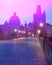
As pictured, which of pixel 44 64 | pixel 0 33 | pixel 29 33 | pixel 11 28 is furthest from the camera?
pixel 29 33

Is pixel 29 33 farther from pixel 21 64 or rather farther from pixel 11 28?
pixel 21 64

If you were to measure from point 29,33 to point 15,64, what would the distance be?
608 ft

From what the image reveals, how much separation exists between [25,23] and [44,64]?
186 metres

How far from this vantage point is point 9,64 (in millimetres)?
12750

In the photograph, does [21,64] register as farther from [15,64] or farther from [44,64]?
[44,64]

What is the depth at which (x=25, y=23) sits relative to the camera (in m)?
199

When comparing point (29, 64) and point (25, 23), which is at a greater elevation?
point (25, 23)

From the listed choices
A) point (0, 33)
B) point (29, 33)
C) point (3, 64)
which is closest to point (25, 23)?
point (29, 33)

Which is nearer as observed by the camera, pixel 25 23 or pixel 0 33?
pixel 0 33

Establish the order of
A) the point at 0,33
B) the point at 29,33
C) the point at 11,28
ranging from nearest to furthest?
the point at 0,33 < the point at 11,28 < the point at 29,33

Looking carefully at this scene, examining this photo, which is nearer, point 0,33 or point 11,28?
point 0,33

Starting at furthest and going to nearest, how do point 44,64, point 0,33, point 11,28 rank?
point 11,28 < point 0,33 < point 44,64

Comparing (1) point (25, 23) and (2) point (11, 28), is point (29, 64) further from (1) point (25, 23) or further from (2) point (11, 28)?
(1) point (25, 23)

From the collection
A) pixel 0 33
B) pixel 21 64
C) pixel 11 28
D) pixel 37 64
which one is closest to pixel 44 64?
pixel 37 64
